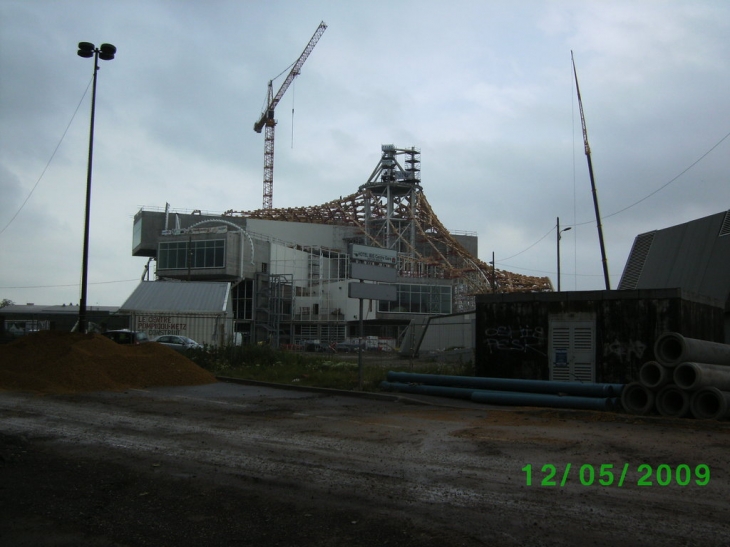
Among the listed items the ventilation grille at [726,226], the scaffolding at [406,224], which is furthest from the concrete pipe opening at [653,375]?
A: the scaffolding at [406,224]

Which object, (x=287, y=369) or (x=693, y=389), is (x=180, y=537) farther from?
(x=287, y=369)

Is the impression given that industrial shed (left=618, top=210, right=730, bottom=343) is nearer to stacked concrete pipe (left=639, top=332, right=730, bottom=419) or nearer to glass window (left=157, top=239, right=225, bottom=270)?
stacked concrete pipe (left=639, top=332, right=730, bottom=419)

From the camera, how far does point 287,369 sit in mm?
21344

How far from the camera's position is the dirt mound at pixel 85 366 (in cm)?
1708

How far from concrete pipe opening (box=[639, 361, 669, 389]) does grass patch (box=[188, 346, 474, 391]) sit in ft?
21.0

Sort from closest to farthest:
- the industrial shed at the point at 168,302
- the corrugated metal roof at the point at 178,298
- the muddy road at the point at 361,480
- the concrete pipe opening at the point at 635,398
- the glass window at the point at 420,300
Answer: the muddy road at the point at 361,480
the concrete pipe opening at the point at 635,398
the industrial shed at the point at 168,302
the corrugated metal roof at the point at 178,298
the glass window at the point at 420,300

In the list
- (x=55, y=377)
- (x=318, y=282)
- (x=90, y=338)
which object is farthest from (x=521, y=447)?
(x=318, y=282)

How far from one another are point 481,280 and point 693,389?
244 feet

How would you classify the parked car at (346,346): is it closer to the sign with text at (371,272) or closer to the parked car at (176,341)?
the parked car at (176,341)

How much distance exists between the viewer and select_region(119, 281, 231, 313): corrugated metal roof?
39.6m

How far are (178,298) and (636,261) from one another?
2652 cm

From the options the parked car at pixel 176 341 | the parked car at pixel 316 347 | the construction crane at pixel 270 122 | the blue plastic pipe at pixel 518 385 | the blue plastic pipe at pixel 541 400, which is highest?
the construction crane at pixel 270 122

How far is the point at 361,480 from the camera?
696 cm

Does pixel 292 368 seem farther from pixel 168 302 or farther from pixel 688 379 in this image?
pixel 168 302
